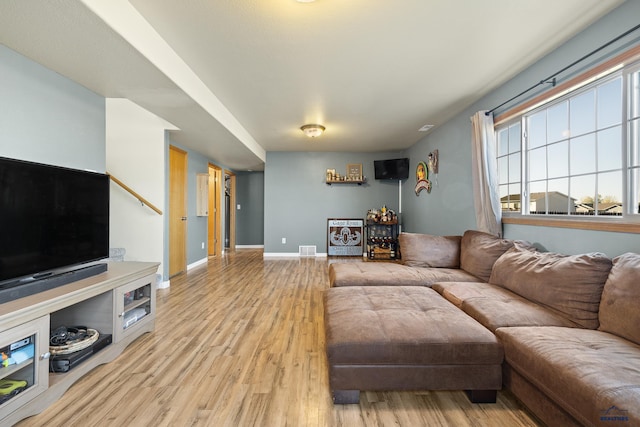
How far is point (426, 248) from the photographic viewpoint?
10.9 ft

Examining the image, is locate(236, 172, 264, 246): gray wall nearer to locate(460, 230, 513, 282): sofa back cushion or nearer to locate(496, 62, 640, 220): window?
locate(460, 230, 513, 282): sofa back cushion

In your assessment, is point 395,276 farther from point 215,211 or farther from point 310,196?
point 215,211

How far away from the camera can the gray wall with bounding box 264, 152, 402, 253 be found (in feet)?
21.3

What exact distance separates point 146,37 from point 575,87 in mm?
3213

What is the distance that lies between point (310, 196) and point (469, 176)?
11.9 ft

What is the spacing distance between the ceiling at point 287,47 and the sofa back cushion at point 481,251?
1.64 m

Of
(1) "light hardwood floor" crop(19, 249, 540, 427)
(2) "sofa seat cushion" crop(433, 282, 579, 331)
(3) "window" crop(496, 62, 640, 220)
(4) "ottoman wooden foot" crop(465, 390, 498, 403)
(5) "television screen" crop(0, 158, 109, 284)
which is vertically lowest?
(1) "light hardwood floor" crop(19, 249, 540, 427)

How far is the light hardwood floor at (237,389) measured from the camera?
1.46 m

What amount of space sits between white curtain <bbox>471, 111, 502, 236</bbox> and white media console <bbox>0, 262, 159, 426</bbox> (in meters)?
3.37

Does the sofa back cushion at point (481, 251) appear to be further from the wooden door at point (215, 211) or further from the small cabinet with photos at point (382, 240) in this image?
the wooden door at point (215, 211)

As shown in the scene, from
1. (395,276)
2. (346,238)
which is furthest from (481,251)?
(346,238)

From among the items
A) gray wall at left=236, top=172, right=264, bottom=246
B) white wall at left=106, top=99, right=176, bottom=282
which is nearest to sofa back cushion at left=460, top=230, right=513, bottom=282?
white wall at left=106, top=99, right=176, bottom=282

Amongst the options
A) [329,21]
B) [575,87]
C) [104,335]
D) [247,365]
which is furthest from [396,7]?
[104,335]

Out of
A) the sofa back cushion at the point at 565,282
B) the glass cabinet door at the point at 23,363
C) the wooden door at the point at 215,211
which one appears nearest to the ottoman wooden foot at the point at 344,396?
the sofa back cushion at the point at 565,282
